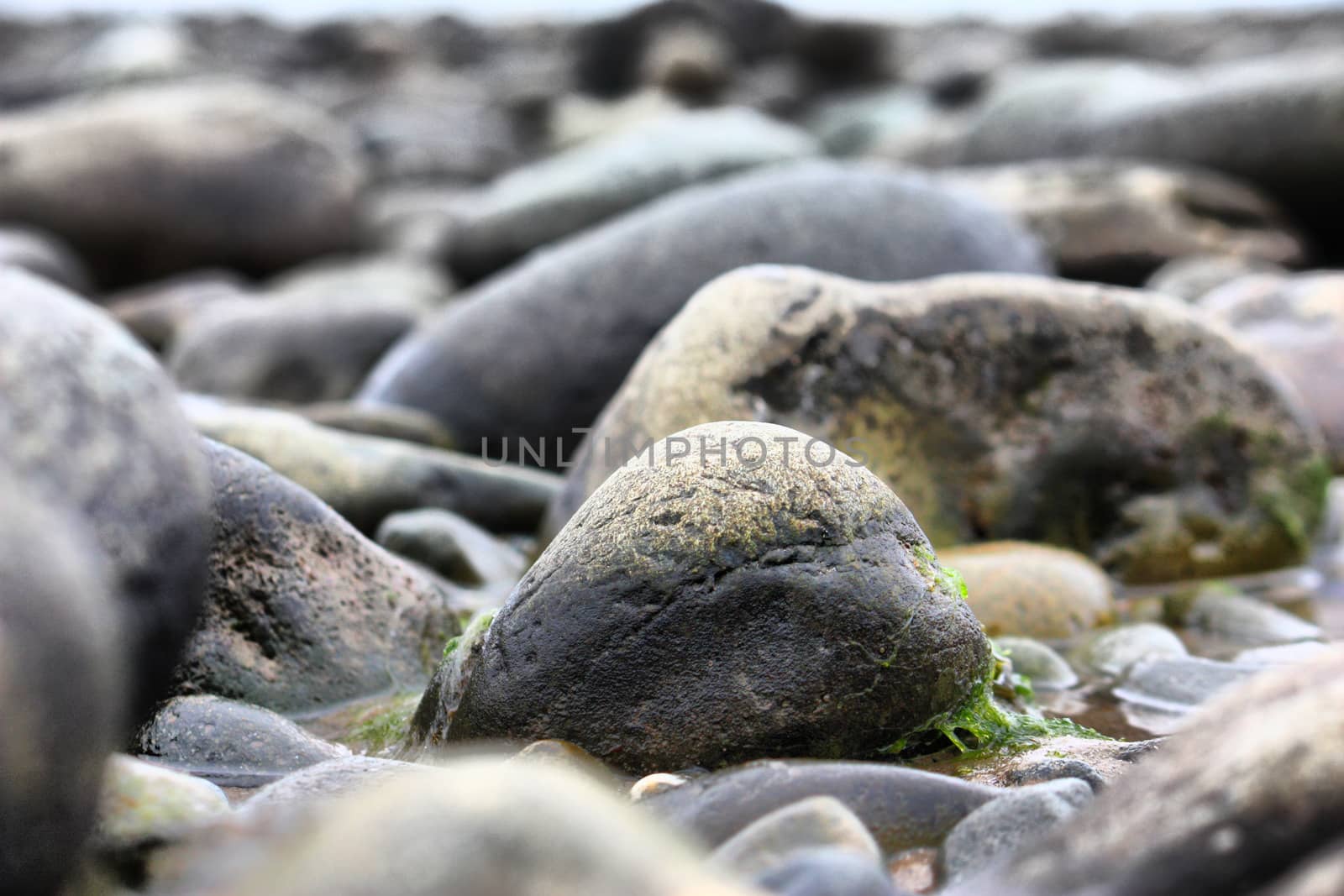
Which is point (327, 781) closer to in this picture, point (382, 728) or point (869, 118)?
point (382, 728)

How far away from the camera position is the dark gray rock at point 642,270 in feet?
16.1

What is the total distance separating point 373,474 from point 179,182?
22.0 ft

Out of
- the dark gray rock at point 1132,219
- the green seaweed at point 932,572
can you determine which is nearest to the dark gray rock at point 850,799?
the green seaweed at point 932,572

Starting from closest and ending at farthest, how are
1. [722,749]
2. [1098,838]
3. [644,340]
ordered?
[1098,838], [722,749], [644,340]

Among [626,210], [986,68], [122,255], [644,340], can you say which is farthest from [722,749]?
[986,68]

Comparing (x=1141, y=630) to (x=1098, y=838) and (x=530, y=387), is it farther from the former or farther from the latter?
(x=530, y=387)

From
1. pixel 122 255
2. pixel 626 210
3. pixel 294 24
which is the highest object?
pixel 294 24

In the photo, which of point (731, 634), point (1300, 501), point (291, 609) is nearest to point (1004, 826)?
point (731, 634)

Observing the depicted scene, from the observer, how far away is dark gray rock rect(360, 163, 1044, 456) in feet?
16.1

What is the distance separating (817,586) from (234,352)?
4967mm

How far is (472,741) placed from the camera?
2.22 meters

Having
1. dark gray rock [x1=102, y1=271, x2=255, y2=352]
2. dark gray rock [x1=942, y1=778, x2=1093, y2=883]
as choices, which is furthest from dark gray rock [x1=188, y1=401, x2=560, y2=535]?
dark gray rock [x1=102, y1=271, x2=255, y2=352]

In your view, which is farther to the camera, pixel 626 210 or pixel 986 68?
pixel 986 68

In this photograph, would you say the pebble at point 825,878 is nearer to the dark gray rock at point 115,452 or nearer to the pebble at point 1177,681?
the dark gray rock at point 115,452
